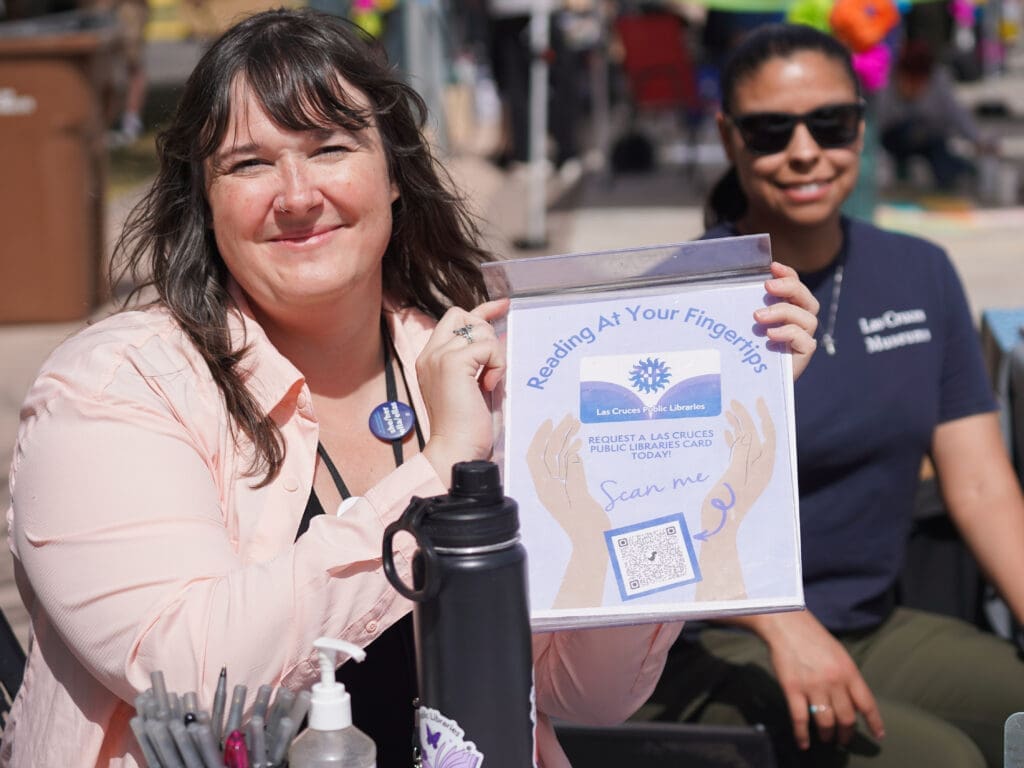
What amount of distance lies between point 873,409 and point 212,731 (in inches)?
66.7

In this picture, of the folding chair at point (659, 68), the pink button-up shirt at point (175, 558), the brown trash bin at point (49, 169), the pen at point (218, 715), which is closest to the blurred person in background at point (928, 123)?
the folding chair at point (659, 68)

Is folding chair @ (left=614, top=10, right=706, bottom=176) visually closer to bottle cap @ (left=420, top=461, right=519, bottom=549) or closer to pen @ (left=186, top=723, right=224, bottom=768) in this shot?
bottle cap @ (left=420, top=461, right=519, bottom=549)

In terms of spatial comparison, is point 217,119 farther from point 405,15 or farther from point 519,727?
point 405,15

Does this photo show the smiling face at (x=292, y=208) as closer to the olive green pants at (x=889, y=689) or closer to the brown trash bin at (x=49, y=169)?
the olive green pants at (x=889, y=689)

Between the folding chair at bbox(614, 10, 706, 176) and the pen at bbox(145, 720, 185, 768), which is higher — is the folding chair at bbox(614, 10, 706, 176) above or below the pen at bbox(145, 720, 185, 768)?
above

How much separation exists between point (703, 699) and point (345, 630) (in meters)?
1.06

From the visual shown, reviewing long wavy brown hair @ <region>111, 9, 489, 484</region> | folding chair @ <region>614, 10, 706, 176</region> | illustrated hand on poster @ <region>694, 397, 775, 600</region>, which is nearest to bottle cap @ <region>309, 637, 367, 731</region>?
illustrated hand on poster @ <region>694, 397, 775, 600</region>

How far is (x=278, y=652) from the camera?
5.59 ft

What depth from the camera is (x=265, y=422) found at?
208cm

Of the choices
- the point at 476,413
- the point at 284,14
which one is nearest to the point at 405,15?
the point at 284,14

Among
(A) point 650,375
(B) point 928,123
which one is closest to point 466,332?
(A) point 650,375

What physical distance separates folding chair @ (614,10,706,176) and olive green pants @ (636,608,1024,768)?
32.5 feet

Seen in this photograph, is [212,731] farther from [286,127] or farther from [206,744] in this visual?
[286,127]

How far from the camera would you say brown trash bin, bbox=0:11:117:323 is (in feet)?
23.3
